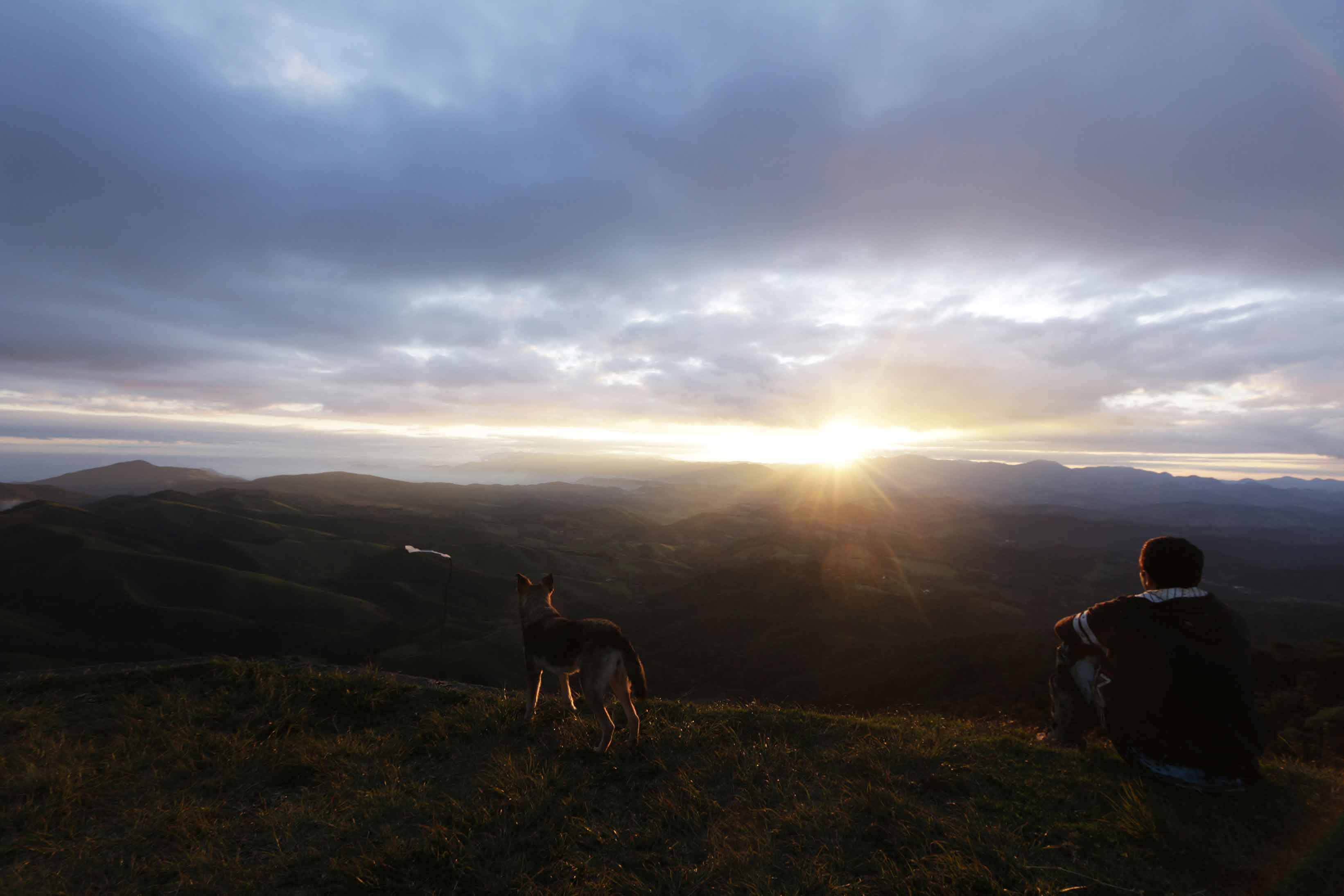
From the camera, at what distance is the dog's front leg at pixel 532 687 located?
24.2ft

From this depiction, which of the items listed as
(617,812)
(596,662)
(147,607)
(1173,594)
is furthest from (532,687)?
(147,607)

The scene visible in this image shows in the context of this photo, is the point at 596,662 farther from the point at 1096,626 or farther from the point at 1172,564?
the point at 1172,564

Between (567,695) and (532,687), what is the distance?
0.50 metres

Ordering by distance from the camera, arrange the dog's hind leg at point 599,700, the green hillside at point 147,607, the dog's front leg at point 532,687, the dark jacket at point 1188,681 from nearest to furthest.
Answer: the dark jacket at point 1188,681
the dog's hind leg at point 599,700
the dog's front leg at point 532,687
the green hillside at point 147,607

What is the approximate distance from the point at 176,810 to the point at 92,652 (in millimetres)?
66253

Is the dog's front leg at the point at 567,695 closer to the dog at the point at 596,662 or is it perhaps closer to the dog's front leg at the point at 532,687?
the dog at the point at 596,662

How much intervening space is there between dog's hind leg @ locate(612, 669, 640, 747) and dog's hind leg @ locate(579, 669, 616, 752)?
135 millimetres

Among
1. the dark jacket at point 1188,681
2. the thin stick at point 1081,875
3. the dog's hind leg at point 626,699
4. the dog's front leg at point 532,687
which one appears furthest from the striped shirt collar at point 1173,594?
the dog's front leg at point 532,687

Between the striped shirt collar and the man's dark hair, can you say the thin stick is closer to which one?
the striped shirt collar

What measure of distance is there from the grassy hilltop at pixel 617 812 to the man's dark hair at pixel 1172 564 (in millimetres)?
1796

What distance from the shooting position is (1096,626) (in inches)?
213

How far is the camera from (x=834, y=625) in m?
62.2

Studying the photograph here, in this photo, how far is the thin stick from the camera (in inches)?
146

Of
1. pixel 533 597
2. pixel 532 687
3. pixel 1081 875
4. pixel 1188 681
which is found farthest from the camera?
pixel 533 597
